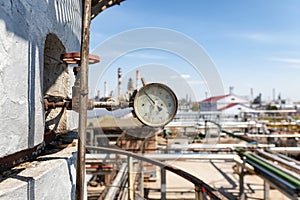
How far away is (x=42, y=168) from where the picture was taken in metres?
1.23

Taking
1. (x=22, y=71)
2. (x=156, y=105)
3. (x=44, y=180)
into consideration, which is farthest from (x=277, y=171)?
(x=22, y=71)

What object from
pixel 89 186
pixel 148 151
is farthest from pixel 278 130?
pixel 89 186

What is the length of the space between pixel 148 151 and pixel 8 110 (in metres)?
4.24

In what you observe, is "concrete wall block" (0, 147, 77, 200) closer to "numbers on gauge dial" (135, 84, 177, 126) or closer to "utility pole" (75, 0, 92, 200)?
"utility pole" (75, 0, 92, 200)

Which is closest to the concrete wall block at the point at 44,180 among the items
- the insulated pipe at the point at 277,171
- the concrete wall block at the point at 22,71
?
the concrete wall block at the point at 22,71

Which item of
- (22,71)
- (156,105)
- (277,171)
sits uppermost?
(22,71)

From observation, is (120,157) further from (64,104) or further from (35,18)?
(35,18)

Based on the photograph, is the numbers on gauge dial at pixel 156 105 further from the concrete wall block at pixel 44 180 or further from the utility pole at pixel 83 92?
the concrete wall block at pixel 44 180

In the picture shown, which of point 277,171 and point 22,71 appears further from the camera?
point 277,171

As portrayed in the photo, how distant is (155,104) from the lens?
4.69 feet

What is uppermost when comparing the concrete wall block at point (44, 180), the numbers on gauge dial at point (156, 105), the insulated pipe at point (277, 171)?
the numbers on gauge dial at point (156, 105)

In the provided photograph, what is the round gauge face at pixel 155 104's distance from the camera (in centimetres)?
140

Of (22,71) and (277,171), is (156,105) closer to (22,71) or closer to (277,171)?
(22,71)

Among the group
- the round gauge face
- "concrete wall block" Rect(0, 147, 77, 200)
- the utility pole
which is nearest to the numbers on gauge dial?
the round gauge face
